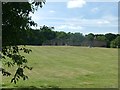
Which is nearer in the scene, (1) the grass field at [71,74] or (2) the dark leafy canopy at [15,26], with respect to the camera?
(2) the dark leafy canopy at [15,26]

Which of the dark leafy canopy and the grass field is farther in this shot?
the grass field

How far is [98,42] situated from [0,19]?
91.9 metres

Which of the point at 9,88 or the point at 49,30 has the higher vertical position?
the point at 49,30

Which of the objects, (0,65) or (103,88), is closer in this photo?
(0,65)

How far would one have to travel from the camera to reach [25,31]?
35.1 feet

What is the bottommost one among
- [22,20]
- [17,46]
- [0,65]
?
[0,65]

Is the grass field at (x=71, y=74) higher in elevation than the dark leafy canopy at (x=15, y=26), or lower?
lower

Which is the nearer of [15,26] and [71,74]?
[15,26]

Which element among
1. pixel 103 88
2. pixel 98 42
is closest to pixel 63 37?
pixel 98 42

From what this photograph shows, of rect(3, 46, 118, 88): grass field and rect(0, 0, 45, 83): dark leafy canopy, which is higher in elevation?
rect(0, 0, 45, 83): dark leafy canopy

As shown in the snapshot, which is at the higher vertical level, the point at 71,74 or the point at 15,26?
the point at 15,26

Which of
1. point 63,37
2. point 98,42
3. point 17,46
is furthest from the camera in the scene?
point 63,37

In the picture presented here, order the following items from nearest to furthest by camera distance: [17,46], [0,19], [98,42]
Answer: [0,19], [17,46], [98,42]

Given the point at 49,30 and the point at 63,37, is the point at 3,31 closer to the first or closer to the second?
the point at 49,30
